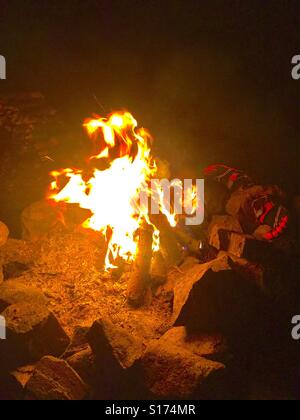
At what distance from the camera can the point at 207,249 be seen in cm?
473

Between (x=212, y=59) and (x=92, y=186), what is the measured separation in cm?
260

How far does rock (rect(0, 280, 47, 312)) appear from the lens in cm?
371

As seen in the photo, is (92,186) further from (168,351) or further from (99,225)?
(168,351)

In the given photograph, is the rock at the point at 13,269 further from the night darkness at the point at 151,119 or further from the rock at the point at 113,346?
the rock at the point at 113,346

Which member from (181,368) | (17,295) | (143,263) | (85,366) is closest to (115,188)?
(143,263)

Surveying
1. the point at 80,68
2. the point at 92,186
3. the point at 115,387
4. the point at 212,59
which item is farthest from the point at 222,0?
the point at 115,387

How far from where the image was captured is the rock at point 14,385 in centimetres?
320

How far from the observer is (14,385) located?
10.6 ft

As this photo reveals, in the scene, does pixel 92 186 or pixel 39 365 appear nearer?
pixel 39 365

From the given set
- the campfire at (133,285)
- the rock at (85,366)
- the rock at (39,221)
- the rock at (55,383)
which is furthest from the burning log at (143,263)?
the rock at (39,221)

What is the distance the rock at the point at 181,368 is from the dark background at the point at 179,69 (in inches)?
114

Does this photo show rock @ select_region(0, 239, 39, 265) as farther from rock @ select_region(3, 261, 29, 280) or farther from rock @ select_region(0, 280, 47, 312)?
rock @ select_region(0, 280, 47, 312)

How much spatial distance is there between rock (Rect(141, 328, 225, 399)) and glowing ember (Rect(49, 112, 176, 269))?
144 cm

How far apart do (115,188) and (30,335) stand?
6.46 ft
